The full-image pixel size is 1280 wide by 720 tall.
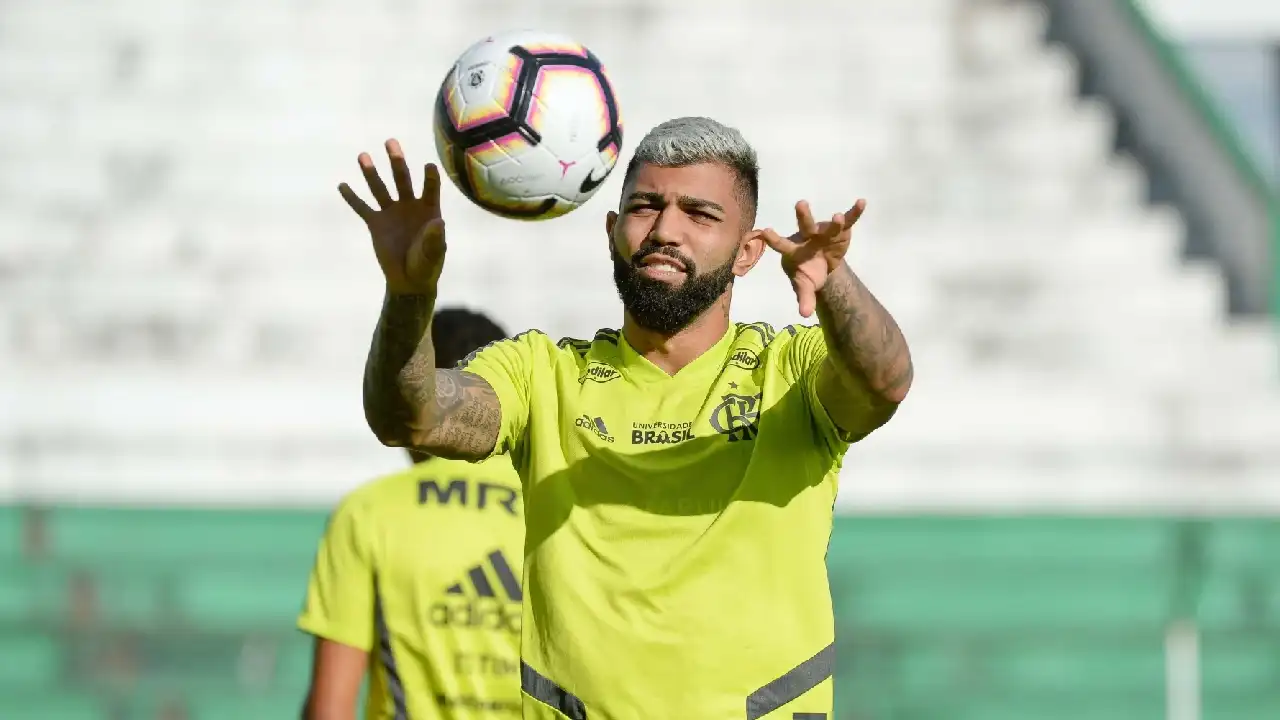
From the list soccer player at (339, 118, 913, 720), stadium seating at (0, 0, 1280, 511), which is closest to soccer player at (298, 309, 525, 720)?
soccer player at (339, 118, 913, 720)

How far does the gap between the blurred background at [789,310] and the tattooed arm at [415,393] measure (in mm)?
5511

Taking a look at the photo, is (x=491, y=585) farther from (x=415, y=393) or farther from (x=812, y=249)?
(x=812, y=249)

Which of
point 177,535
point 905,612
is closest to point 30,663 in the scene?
point 177,535

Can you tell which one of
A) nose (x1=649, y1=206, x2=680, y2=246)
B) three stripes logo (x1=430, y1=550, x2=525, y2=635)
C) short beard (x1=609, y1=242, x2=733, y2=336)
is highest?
nose (x1=649, y1=206, x2=680, y2=246)

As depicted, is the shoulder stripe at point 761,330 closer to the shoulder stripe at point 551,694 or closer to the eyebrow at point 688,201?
the eyebrow at point 688,201

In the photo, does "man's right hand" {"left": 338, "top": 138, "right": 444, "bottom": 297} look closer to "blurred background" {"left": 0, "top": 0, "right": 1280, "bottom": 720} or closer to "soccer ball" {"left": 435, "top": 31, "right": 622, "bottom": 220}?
"soccer ball" {"left": 435, "top": 31, "right": 622, "bottom": 220}

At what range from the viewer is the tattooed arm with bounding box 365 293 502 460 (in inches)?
146

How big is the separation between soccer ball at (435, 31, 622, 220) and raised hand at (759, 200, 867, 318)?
663mm

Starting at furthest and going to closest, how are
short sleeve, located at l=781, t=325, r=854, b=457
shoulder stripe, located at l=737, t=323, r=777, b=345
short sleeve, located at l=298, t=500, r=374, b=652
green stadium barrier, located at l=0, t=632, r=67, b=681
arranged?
1. green stadium barrier, located at l=0, t=632, r=67, b=681
2. short sleeve, located at l=298, t=500, r=374, b=652
3. shoulder stripe, located at l=737, t=323, r=777, b=345
4. short sleeve, located at l=781, t=325, r=854, b=457

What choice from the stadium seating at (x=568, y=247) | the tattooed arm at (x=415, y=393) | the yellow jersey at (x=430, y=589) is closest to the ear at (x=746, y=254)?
the tattooed arm at (x=415, y=393)

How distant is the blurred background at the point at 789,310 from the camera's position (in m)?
9.26

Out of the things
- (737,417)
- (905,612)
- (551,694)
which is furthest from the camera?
(905,612)

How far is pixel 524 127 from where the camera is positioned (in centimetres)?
411

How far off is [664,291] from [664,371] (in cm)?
23
